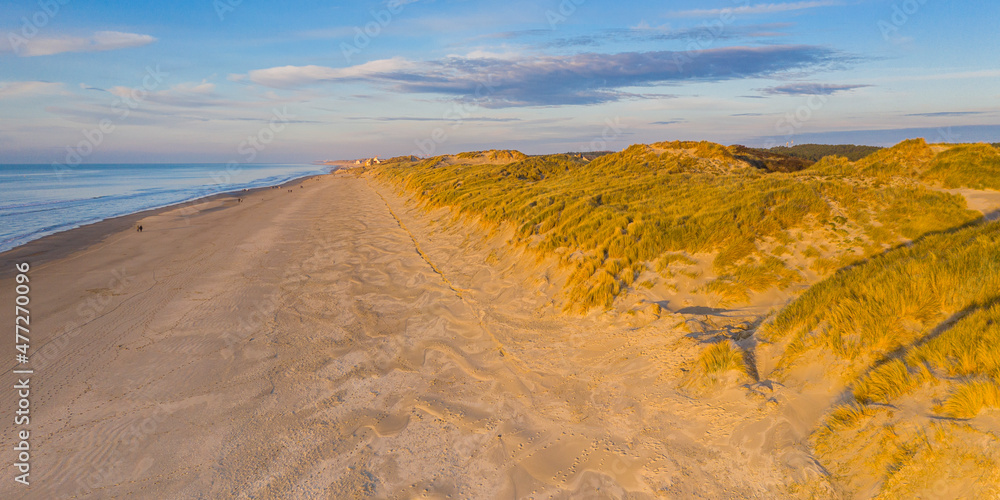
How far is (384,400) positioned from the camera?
5.32m

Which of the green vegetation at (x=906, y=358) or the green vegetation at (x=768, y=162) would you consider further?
the green vegetation at (x=768, y=162)

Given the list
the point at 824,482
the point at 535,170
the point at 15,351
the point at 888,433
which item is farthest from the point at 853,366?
the point at 535,170

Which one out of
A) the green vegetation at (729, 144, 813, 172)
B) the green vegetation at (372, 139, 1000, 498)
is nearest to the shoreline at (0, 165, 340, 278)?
the green vegetation at (372, 139, 1000, 498)

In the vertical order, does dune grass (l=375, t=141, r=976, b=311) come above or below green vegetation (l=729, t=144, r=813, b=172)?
below

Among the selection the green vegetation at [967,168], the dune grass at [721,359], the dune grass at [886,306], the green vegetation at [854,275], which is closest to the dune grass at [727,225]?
the green vegetation at [854,275]

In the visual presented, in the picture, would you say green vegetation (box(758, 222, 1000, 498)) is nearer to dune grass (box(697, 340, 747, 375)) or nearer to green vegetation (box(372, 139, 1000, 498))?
green vegetation (box(372, 139, 1000, 498))

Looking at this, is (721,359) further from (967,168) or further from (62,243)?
(62,243)

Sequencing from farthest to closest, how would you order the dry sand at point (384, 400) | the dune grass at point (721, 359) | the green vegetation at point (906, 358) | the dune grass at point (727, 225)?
the dune grass at point (727, 225) → the dune grass at point (721, 359) → the dry sand at point (384, 400) → the green vegetation at point (906, 358)

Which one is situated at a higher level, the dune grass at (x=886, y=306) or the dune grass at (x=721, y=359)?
the dune grass at (x=886, y=306)

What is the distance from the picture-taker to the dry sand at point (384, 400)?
3902 mm

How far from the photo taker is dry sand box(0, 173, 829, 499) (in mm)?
3902

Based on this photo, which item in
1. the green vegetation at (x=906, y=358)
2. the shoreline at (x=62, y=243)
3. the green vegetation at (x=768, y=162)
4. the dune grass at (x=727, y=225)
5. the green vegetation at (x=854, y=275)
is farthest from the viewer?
the green vegetation at (x=768, y=162)

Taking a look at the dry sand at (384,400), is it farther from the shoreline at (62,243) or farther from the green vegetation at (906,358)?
the shoreline at (62,243)

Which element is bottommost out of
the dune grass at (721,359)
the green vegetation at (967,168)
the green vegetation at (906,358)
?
the dune grass at (721,359)
